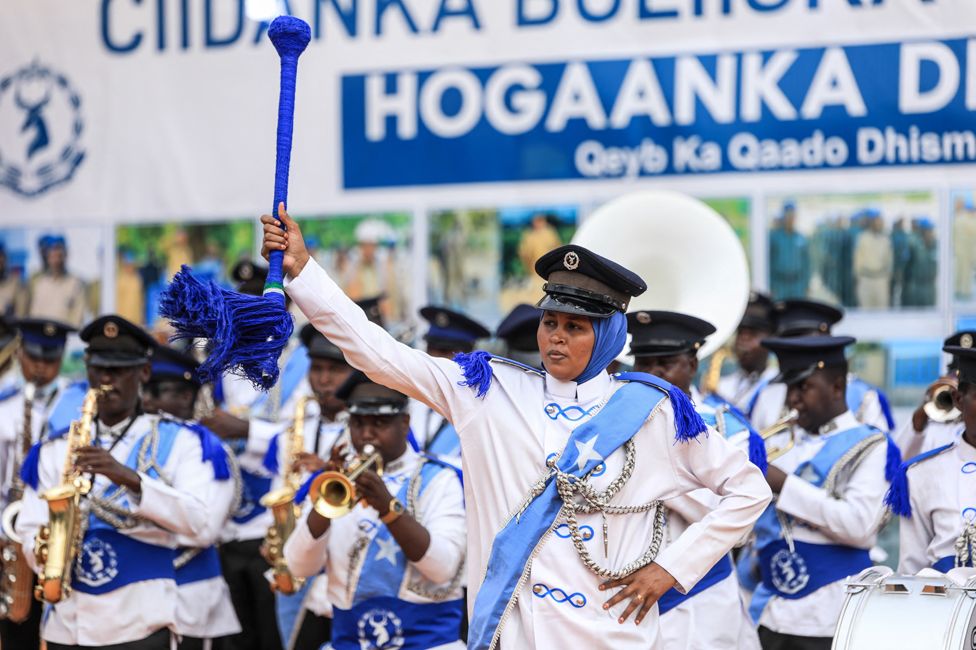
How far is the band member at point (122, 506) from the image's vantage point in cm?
741

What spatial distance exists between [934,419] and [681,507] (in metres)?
2.50

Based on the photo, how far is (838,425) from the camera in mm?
7648

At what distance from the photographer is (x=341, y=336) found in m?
5.16

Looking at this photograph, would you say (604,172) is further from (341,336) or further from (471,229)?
(341,336)

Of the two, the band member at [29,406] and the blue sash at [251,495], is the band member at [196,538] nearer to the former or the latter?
the blue sash at [251,495]

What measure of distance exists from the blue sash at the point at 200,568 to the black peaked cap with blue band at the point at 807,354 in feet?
10.6

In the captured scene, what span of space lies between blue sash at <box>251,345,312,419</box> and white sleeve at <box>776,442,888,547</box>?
386 cm

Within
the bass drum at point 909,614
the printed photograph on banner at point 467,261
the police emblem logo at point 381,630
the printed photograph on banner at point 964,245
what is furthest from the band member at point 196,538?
the printed photograph on banner at point 964,245

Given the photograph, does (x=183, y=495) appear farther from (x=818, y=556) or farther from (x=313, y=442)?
(x=818, y=556)

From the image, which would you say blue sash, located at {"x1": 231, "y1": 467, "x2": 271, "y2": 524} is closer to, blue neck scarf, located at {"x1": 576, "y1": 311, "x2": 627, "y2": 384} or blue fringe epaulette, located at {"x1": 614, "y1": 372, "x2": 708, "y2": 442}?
blue neck scarf, located at {"x1": 576, "y1": 311, "x2": 627, "y2": 384}

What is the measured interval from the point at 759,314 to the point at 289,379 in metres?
3.12

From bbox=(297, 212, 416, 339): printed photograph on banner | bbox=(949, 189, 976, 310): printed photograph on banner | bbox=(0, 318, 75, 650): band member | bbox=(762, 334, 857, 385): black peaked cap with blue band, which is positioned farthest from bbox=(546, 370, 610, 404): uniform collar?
bbox=(297, 212, 416, 339): printed photograph on banner

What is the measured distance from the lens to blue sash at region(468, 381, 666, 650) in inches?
209

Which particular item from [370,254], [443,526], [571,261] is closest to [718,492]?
[571,261]
